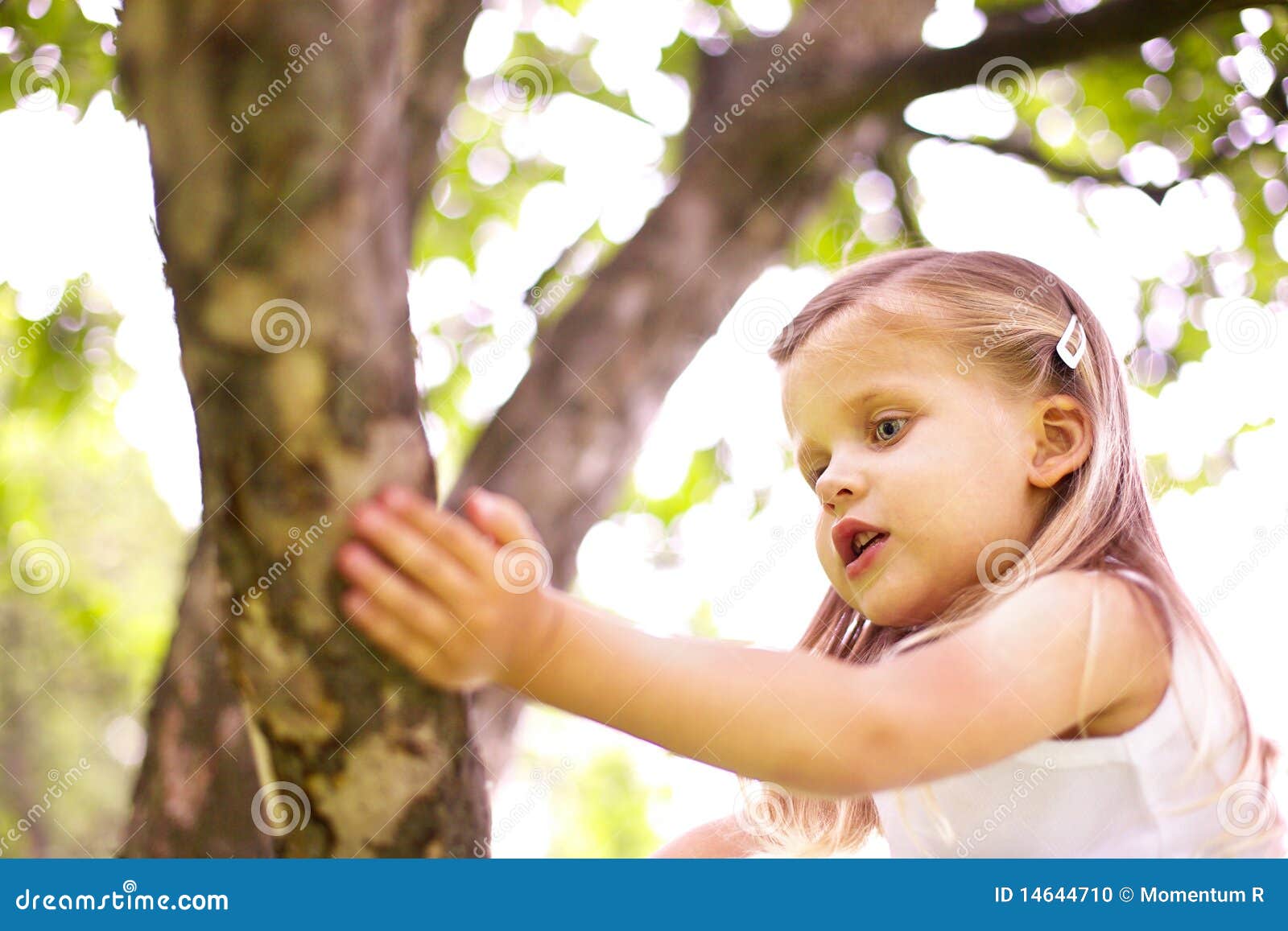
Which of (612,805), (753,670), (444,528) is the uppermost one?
(444,528)

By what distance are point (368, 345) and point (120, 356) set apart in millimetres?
3010

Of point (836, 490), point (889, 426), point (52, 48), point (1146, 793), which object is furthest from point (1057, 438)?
point (52, 48)

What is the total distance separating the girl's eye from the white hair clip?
39cm

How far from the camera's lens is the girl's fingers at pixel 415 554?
3.14 ft

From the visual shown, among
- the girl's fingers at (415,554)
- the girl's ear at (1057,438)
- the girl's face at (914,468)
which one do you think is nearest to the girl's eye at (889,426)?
the girl's face at (914,468)

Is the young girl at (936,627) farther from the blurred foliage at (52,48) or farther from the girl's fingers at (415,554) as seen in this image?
the blurred foliage at (52,48)

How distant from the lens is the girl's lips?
1707 millimetres

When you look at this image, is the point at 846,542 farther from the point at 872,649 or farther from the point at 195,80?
the point at 195,80

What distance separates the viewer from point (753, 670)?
1211 millimetres

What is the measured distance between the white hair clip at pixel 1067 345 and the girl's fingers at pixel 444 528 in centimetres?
126

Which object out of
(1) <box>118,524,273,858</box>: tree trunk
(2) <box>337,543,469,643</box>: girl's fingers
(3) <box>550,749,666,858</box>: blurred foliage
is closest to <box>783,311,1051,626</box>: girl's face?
(2) <box>337,543,469,643</box>: girl's fingers

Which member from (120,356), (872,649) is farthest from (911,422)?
(120,356)

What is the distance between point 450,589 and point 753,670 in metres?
0.38

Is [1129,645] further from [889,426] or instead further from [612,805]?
[612,805]
